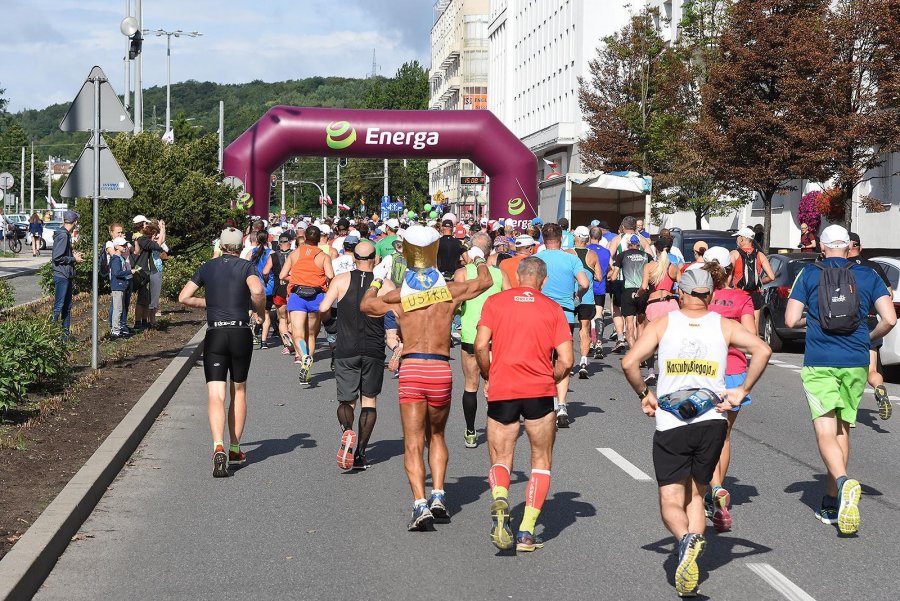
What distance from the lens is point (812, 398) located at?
8.27 m

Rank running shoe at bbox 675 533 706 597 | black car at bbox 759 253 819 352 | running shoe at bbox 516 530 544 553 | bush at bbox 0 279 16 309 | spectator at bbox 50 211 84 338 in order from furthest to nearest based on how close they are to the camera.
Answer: black car at bbox 759 253 819 352 → spectator at bbox 50 211 84 338 → bush at bbox 0 279 16 309 → running shoe at bbox 516 530 544 553 → running shoe at bbox 675 533 706 597

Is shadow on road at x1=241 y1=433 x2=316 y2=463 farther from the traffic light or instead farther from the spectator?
the traffic light

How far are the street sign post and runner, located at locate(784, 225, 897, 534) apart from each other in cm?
809

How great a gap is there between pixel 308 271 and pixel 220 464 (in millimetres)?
6812

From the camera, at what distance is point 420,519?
24.4 ft

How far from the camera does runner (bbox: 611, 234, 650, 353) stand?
1706cm

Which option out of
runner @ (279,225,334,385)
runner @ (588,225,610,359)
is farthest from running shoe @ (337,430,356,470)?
runner @ (588,225,610,359)

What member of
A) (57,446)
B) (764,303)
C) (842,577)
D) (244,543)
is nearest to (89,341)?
(57,446)

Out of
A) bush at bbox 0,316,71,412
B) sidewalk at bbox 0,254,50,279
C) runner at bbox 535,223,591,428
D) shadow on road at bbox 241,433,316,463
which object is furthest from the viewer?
sidewalk at bbox 0,254,50,279

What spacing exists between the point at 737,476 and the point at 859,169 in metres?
22.1

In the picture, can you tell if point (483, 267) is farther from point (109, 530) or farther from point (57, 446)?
point (57, 446)

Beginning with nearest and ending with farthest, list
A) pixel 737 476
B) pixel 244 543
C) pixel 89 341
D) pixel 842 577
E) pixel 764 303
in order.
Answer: pixel 842 577 < pixel 244 543 < pixel 737 476 < pixel 89 341 < pixel 764 303

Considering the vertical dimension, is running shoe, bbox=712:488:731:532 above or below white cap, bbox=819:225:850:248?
below

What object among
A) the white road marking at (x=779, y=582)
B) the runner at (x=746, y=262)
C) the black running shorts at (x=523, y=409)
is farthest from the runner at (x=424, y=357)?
the runner at (x=746, y=262)
